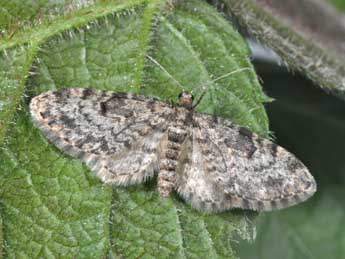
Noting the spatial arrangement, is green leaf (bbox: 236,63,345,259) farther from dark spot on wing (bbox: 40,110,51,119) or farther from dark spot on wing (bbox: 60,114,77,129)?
dark spot on wing (bbox: 40,110,51,119)

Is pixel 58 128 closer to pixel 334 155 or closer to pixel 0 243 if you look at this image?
pixel 0 243

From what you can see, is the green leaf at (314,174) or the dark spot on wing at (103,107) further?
the green leaf at (314,174)

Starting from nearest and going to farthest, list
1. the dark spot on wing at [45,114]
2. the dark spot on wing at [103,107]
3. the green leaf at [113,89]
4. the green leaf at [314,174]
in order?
the green leaf at [113,89] → the dark spot on wing at [45,114] → the dark spot on wing at [103,107] → the green leaf at [314,174]

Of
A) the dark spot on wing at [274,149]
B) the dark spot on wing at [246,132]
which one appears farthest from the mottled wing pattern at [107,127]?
the dark spot on wing at [274,149]

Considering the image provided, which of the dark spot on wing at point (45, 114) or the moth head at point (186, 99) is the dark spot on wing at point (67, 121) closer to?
the dark spot on wing at point (45, 114)

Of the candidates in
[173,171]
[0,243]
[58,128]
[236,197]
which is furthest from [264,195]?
[0,243]

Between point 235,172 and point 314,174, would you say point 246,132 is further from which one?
point 314,174

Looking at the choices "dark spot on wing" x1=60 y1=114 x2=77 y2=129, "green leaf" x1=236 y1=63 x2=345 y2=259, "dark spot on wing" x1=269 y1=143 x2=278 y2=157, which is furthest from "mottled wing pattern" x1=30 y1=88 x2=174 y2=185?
"green leaf" x1=236 y1=63 x2=345 y2=259
